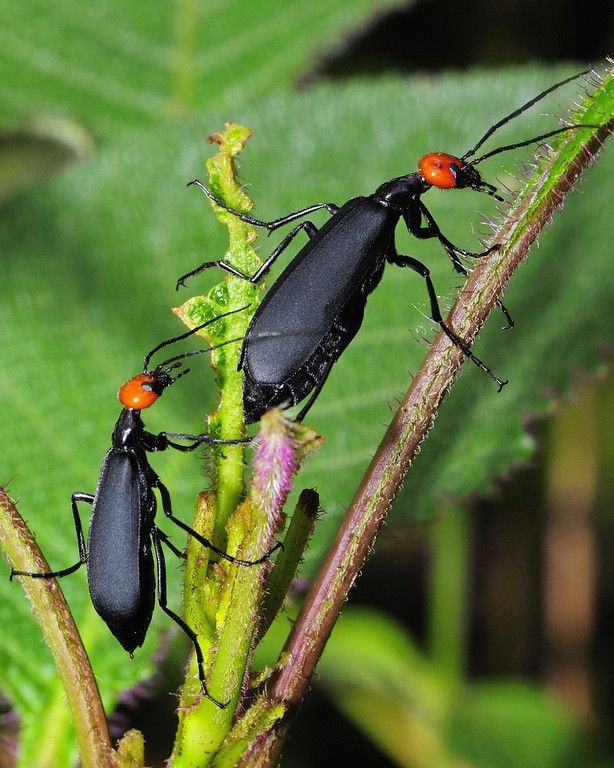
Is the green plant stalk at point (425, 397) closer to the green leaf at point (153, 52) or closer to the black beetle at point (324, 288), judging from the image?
the black beetle at point (324, 288)

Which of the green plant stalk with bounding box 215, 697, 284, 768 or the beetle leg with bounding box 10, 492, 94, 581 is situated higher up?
the beetle leg with bounding box 10, 492, 94, 581

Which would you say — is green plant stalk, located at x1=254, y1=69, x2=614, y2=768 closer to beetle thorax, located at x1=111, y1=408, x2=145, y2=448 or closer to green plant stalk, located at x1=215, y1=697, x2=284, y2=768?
green plant stalk, located at x1=215, y1=697, x2=284, y2=768

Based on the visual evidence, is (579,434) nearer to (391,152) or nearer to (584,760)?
(584,760)

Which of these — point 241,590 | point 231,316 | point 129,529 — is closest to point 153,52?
point 129,529

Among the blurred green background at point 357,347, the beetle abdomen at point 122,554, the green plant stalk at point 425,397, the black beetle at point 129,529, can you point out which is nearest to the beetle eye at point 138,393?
the black beetle at point 129,529

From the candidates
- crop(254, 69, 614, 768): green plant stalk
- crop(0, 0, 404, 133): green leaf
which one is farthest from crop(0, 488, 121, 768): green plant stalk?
crop(0, 0, 404, 133): green leaf

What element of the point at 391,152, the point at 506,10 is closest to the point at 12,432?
the point at 391,152
